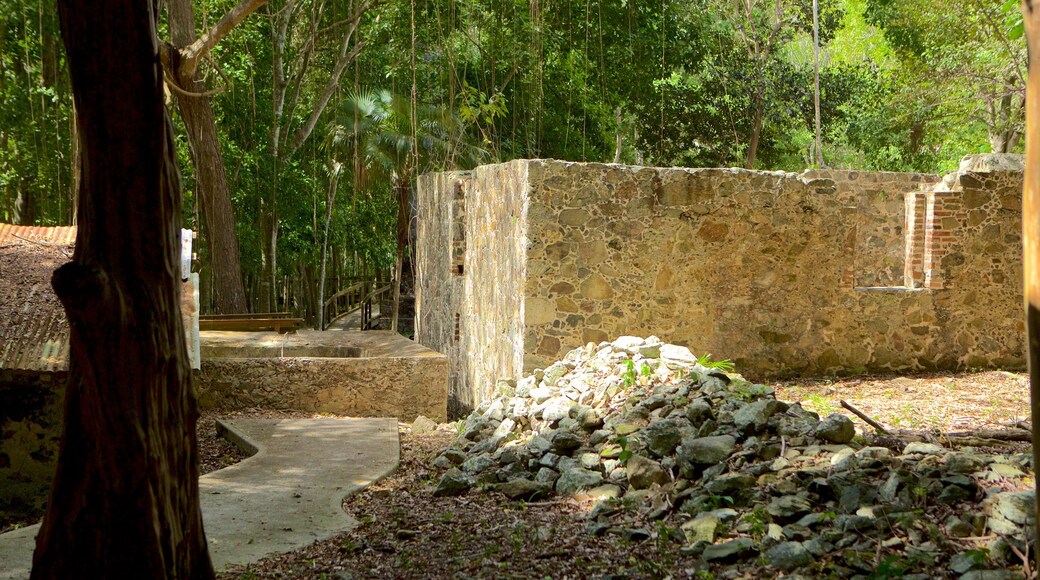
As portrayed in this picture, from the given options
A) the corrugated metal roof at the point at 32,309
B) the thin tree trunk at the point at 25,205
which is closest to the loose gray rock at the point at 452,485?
the corrugated metal roof at the point at 32,309

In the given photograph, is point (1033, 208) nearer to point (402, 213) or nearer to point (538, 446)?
point (538, 446)

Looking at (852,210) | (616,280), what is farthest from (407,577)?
(852,210)

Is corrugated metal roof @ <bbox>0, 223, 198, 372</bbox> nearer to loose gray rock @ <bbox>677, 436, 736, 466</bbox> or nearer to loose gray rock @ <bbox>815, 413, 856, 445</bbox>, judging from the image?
loose gray rock @ <bbox>677, 436, 736, 466</bbox>

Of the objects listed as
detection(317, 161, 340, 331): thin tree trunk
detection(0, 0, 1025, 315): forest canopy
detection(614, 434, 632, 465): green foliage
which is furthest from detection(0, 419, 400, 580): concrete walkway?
detection(317, 161, 340, 331): thin tree trunk

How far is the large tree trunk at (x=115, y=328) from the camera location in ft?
11.5

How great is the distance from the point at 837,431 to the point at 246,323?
8.80 metres

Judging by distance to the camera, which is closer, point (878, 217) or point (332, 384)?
point (332, 384)

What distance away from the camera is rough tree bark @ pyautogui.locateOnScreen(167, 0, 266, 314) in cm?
1259

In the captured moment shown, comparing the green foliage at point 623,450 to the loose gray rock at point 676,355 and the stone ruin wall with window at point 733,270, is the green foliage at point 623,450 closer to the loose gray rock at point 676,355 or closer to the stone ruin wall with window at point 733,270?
the loose gray rock at point 676,355

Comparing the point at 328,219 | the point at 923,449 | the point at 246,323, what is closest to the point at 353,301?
the point at 328,219

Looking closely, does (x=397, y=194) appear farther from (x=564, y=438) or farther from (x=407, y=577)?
(x=407, y=577)

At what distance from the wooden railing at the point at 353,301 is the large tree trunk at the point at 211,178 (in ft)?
24.2

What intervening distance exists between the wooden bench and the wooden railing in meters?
8.52

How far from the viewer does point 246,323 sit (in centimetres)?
1277
